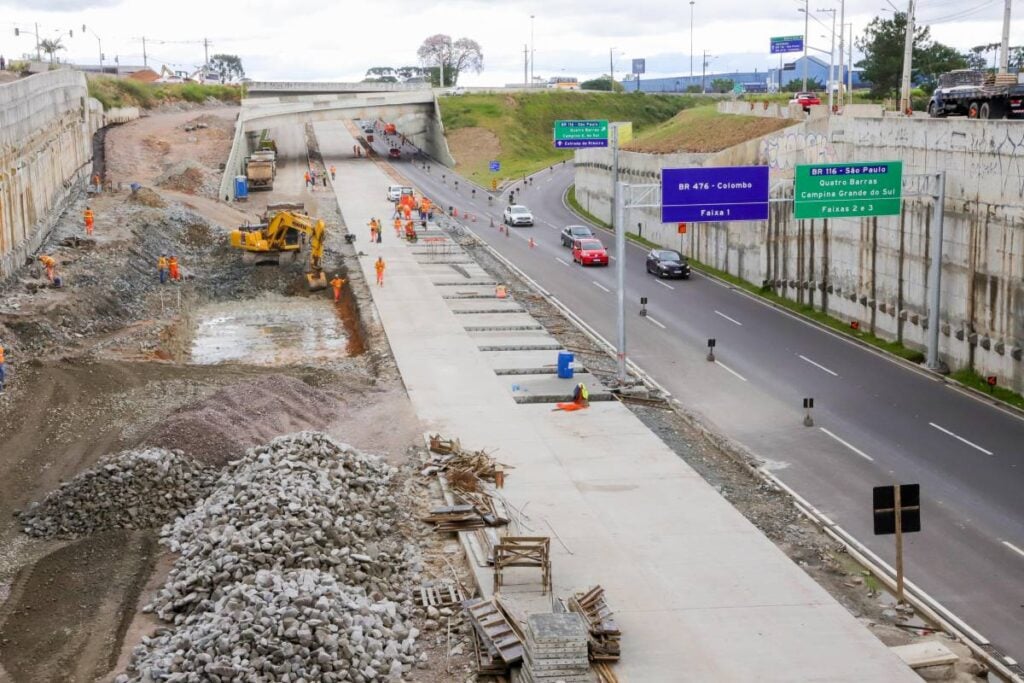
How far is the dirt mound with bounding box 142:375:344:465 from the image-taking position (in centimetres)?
2544

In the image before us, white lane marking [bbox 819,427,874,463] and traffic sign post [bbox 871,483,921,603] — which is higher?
traffic sign post [bbox 871,483,921,603]

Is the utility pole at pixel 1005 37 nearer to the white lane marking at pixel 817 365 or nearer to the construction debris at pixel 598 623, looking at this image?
the white lane marking at pixel 817 365

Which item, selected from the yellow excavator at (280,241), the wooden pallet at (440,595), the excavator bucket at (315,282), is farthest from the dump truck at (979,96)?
the wooden pallet at (440,595)

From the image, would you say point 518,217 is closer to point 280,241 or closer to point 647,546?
point 280,241

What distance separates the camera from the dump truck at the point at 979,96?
1446 inches

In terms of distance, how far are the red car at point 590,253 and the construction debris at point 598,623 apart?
39122 millimetres

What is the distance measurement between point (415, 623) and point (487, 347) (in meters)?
19.6

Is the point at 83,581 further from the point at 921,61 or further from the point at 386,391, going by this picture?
the point at 921,61

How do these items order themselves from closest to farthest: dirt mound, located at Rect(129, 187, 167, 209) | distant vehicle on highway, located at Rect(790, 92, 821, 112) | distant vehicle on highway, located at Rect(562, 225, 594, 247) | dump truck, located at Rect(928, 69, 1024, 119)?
dump truck, located at Rect(928, 69, 1024, 119) → dirt mound, located at Rect(129, 187, 167, 209) → distant vehicle on highway, located at Rect(562, 225, 594, 247) → distant vehicle on highway, located at Rect(790, 92, 821, 112)

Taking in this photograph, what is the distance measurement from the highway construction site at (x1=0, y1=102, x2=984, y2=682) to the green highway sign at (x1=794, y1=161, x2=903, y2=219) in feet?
26.1

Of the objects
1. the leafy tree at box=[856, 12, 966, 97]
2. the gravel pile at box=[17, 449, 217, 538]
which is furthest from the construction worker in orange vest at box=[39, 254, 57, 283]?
the leafy tree at box=[856, 12, 966, 97]

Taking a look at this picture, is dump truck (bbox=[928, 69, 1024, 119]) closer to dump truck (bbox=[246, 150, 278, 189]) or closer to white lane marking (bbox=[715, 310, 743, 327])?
white lane marking (bbox=[715, 310, 743, 327])

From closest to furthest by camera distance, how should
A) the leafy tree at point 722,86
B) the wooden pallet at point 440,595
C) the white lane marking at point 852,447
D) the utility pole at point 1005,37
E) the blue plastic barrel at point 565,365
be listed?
the wooden pallet at point 440,595 → the white lane marking at point 852,447 → the blue plastic barrel at point 565,365 → the utility pole at point 1005,37 → the leafy tree at point 722,86

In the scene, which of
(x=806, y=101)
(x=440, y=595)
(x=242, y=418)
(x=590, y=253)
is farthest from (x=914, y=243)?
(x=806, y=101)
